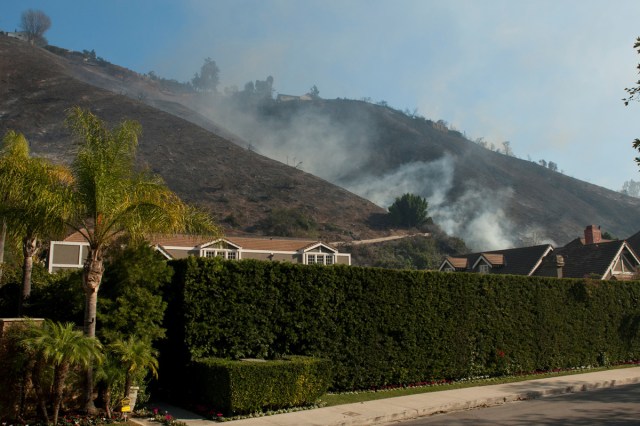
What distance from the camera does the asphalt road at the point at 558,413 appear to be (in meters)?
12.0

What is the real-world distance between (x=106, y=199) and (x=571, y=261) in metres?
39.1

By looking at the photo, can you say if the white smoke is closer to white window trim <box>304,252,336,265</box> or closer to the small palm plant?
white window trim <box>304,252,336,265</box>

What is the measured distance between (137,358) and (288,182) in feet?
326

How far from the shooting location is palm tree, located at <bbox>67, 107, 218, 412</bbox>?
12.1 metres

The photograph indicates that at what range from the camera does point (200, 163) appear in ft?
359

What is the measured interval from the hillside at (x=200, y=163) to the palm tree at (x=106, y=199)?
238 feet

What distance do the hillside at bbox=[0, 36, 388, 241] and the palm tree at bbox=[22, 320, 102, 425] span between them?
74.5 metres

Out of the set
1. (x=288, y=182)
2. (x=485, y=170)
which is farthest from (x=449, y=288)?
(x=485, y=170)

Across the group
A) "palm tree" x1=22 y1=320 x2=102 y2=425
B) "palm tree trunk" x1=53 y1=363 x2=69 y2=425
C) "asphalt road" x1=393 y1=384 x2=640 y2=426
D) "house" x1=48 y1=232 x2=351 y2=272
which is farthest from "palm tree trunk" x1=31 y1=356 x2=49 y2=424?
"house" x1=48 y1=232 x2=351 y2=272

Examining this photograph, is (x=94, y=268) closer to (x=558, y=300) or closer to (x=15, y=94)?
(x=558, y=300)

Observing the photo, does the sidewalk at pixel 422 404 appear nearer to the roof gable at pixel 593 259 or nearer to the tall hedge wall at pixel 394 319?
the tall hedge wall at pixel 394 319

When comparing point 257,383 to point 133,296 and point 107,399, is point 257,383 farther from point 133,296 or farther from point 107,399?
point 133,296

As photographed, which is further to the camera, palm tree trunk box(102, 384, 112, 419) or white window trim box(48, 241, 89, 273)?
white window trim box(48, 241, 89, 273)

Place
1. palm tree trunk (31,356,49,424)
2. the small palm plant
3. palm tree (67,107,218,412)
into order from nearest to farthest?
palm tree trunk (31,356,49,424) < the small palm plant < palm tree (67,107,218,412)
